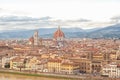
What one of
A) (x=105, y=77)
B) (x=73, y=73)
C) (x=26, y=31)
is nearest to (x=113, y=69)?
(x=105, y=77)

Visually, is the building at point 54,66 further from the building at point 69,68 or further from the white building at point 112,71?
the white building at point 112,71

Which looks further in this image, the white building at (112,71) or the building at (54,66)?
the building at (54,66)

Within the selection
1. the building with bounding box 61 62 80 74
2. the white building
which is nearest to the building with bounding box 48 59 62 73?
the building with bounding box 61 62 80 74

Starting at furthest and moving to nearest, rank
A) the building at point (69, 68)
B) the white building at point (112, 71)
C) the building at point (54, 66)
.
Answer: the building at point (54, 66) → the building at point (69, 68) → the white building at point (112, 71)

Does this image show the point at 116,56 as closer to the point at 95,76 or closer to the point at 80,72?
the point at 80,72

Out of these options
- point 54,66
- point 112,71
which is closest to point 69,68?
point 54,66

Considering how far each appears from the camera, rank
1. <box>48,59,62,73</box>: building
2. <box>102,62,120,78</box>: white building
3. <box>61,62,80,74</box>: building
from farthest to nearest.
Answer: <box>48,59,62,73</box>: building, <box>61,62,80,74</box>: building, <box>102,62,120,78</box>: white building

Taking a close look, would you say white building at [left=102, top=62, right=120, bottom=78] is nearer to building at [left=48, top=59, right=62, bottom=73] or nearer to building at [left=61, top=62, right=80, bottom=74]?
building at [left=61, top=62, right=80, bottom=74]

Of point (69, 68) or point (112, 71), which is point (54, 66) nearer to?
point (69, 68)

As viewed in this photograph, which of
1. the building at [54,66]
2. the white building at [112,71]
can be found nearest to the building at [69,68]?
the building at [54,66]

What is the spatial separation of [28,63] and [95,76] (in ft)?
22.9

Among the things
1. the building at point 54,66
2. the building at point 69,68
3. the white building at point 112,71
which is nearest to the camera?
the white building at point 112,71

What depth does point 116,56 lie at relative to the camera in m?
31.6

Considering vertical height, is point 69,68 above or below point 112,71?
above
